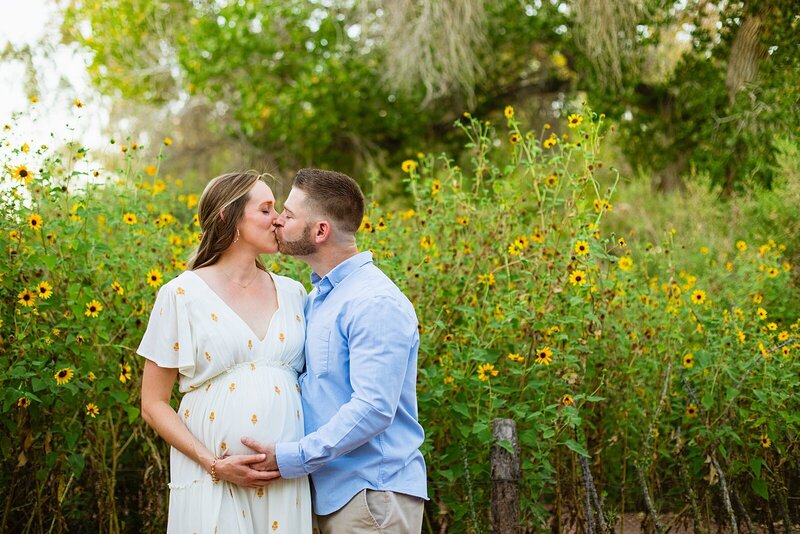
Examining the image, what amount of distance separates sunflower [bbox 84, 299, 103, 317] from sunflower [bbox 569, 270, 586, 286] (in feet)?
5.81

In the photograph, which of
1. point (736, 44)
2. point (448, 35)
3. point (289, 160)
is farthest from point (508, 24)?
point (289, 160)

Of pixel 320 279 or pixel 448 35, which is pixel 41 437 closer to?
pixel 320 279

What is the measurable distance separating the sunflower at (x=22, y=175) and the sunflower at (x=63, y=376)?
2.37 feet

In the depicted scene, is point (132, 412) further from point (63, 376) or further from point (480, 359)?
point (480, 359)

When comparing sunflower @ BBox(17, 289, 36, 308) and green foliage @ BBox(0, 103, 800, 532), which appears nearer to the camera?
sunflower @ BBox(17, 289, 36, 308)

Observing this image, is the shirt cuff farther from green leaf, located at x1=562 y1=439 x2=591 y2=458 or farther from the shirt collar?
green leaf, located at x1=562 y1=439 x2=591 y2=458

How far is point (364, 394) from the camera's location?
7.10ft

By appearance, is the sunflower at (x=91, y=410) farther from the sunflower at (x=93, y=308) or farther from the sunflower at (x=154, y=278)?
the sunflower at (x=154, y=278)

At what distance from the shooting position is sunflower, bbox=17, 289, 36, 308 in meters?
3.01

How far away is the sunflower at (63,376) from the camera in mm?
2959

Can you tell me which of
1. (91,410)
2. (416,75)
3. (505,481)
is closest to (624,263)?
(505,481)

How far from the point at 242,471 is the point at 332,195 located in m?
0.80

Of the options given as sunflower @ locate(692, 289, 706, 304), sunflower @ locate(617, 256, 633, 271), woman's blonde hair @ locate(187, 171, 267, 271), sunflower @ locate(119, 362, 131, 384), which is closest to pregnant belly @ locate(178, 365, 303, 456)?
woman's blonde hair @ locate(187, 171, 267, 271)

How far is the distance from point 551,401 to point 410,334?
4.59 feet
